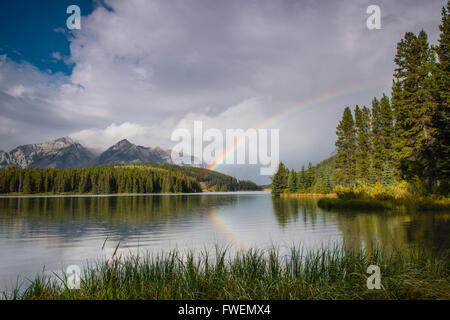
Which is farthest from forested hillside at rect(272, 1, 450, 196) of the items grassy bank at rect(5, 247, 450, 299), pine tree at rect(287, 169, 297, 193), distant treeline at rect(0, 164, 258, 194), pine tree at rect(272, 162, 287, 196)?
distant treeline at rect(0, 164, 258, 194)

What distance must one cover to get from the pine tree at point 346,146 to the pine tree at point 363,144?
2.74 m

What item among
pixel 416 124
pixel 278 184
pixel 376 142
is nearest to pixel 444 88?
pixel 416 124

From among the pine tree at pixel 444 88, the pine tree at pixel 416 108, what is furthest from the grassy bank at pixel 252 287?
the pine tree at pixel 416 108

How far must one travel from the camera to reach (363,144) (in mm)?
62938

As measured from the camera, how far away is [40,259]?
43.7ft

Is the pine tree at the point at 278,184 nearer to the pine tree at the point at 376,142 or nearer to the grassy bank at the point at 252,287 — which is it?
the pine tree at the point at 376,142

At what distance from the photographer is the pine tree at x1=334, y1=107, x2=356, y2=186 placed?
6850cm

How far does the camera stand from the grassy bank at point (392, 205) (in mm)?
29128

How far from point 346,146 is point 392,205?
130 ft

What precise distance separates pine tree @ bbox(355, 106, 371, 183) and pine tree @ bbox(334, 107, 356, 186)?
274 cm

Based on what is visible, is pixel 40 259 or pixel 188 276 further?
pixel 40 259
